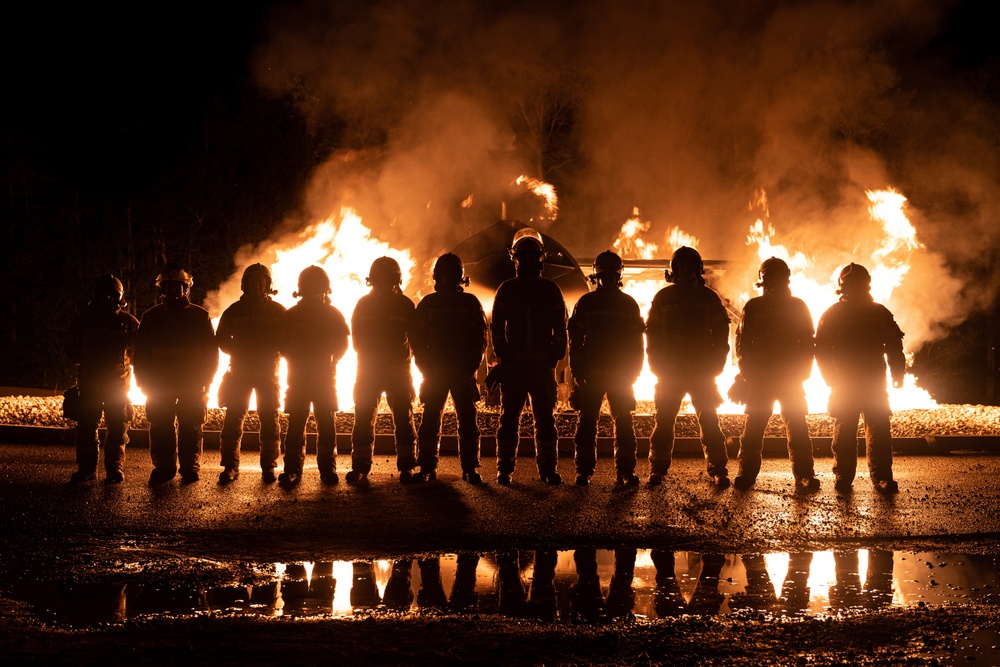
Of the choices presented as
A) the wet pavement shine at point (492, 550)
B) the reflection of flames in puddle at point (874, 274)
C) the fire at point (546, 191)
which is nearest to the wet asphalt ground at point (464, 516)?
the wet pavement shine at point (492, 550)

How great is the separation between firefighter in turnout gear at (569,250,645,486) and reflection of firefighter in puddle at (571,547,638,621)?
107 inches

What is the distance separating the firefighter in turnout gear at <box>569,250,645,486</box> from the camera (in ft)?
28.9

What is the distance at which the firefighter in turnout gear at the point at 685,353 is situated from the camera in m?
8.87

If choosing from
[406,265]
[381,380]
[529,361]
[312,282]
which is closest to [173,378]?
[312,282]

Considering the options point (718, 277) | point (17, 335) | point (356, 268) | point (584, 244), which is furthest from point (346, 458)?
point (584, 244)

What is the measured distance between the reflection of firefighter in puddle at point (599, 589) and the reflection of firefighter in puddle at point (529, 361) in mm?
2769

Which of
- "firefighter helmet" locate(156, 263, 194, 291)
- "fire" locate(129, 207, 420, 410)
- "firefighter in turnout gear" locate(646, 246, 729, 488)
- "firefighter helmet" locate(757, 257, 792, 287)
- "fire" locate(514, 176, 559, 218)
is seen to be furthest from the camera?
"fire" locate(514, 176, 559, 218)

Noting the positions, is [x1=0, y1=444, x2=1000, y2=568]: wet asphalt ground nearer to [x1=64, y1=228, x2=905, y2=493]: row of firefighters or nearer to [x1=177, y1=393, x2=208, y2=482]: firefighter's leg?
[x1=177, y1=393, x2=208, y2=482]: firefighter's leg

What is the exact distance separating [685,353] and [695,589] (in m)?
3.94

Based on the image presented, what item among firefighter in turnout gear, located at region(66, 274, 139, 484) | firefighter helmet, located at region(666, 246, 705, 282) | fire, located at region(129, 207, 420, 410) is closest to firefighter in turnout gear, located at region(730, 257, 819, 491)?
firefighter helmet, located at region(666, 246, 705, 282)

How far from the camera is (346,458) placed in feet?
35.8

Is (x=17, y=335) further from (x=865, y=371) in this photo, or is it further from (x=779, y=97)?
(x=865, y=371)

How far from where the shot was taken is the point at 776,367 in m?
8.88

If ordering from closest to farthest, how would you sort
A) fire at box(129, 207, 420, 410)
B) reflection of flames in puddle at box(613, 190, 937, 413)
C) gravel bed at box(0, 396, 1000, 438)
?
gravel bed at box(0, 396, 1000, 438) → fire at box(129, 207, 420, 410) → reflection of flames in puddle at box(613, 190, 937, 413)
